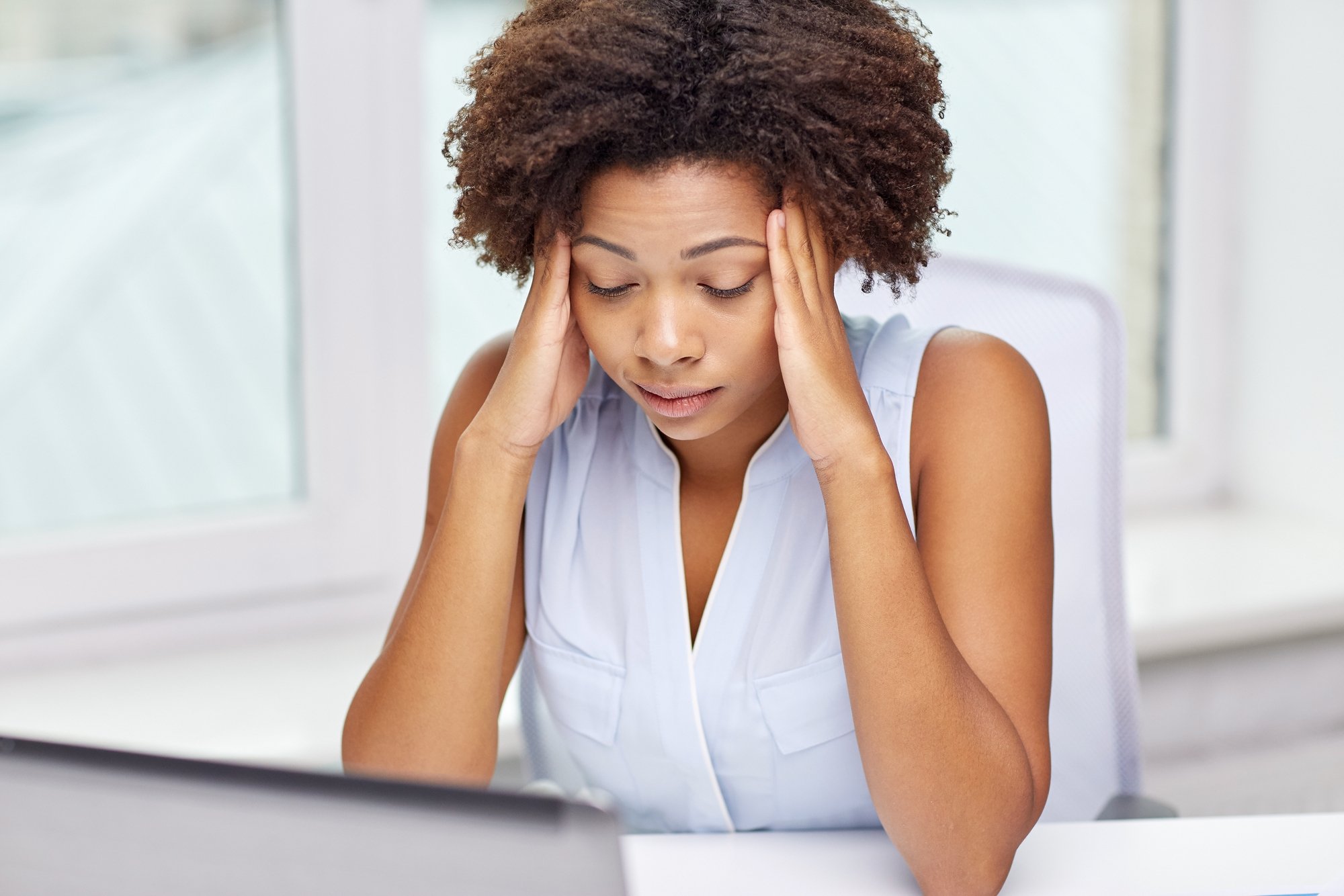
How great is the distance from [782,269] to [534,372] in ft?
Answer: 0.80

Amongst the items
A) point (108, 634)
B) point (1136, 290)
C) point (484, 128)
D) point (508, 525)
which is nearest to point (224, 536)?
point (108, 634)

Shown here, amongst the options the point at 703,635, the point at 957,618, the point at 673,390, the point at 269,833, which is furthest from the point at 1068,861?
the point at 269,833

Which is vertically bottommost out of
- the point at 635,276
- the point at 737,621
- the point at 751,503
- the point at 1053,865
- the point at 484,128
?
the point at 1053,865

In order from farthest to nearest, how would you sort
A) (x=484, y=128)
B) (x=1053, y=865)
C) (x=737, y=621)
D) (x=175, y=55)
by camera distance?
(x=175, y=55) → (x=737, y=621) → (x=484, y=128) → (x=1053, y=865)

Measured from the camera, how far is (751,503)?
1.23m

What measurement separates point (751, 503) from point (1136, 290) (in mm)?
1596

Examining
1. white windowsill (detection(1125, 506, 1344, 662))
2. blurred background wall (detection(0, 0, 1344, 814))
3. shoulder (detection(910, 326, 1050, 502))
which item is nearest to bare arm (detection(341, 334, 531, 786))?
shoulder (detection(910, 326, 1050, 502))

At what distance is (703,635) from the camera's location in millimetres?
1201

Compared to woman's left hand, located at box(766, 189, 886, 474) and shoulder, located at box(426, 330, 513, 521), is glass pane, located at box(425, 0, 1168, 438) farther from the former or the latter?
woman's left hand, located at box(766, 189, 886, 474)

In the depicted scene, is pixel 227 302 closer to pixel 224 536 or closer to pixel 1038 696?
pixel 224 536

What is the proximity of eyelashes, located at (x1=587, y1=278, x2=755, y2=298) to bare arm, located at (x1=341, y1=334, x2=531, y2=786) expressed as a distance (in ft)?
0.59

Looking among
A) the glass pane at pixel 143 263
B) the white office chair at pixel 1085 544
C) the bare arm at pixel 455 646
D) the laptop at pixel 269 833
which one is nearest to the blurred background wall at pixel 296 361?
the glass pane at pixel 143 263

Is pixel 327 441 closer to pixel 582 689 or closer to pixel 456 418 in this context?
pixel 456 418

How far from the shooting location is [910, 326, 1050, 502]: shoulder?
117 centimetres
